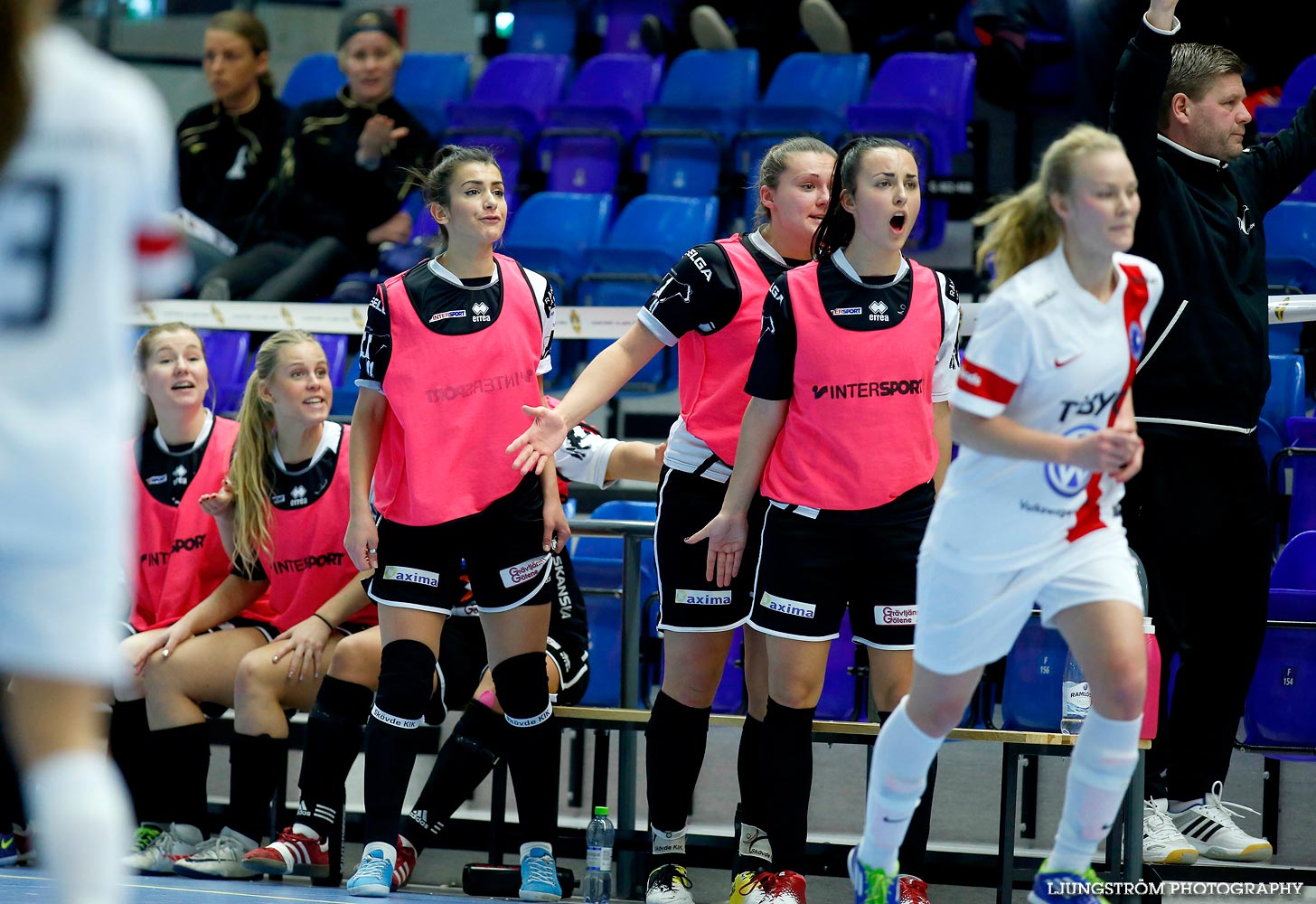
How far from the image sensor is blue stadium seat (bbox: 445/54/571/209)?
8773mm

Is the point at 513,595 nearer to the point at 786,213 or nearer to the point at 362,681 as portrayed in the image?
the point at 362,681

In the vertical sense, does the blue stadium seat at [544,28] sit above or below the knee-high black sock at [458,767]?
above

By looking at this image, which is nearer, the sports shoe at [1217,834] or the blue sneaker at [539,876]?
the blue sneaker at [539,876]

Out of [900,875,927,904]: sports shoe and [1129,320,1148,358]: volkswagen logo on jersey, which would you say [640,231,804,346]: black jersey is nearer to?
[1129,320,1148,358]: volkswagen logo on jersey

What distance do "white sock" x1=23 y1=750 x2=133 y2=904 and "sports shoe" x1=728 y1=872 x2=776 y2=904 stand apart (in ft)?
6.66

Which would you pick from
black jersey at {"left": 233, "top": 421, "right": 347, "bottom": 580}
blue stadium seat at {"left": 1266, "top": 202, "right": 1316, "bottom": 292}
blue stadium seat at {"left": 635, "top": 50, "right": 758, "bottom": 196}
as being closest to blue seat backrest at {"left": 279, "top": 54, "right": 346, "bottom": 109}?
blue stadium seat at {"left": 635, "top": 50, "right": 758, "bottom": 196}

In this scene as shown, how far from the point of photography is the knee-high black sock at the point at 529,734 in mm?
4191

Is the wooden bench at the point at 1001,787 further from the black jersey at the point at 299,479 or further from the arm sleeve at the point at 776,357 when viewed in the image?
the black jersey at the point at 299,479

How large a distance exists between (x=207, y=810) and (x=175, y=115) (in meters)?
7.76

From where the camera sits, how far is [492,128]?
886 centimetres

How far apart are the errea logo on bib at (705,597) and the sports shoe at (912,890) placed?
85 centimetres

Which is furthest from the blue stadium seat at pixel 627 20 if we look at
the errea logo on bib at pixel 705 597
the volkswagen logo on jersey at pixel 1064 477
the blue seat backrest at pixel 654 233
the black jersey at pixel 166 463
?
the volkswagen logo on jersey at pixel 1064 477

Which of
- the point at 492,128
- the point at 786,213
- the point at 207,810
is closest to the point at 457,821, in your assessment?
the point at 207,810

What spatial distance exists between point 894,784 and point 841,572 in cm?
75
